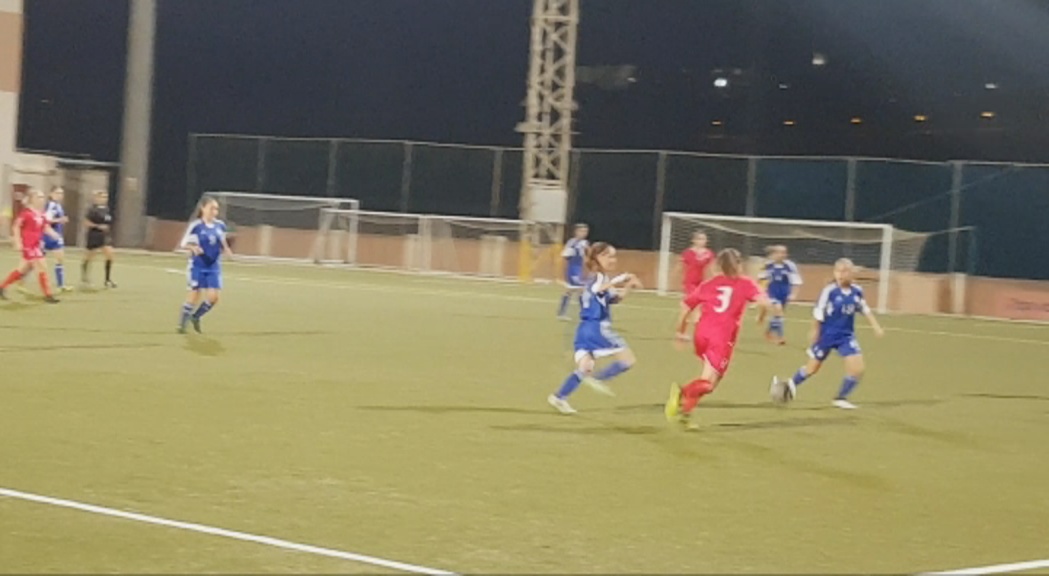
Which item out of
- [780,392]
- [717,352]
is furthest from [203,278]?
[717,352]

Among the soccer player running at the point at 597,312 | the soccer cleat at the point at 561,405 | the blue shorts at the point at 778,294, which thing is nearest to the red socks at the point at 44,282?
the blue shorts at the point at 778,294

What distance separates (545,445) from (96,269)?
25.4 m

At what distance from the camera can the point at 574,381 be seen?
12.6 meters

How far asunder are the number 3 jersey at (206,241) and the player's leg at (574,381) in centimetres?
673

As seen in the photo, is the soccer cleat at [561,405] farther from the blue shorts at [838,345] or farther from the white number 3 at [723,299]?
the blue shorts at [838,345]

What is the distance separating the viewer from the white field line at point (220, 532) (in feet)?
22.1

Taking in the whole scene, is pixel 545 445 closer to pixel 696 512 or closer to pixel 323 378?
pixel 696 512

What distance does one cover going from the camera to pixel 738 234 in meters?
39.0

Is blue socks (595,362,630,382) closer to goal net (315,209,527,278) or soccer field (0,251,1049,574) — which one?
soccer field (0,251,1049,574)

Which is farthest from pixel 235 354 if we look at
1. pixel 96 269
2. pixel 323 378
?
pixel 96 269

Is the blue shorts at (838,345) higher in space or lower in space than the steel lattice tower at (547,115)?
lower

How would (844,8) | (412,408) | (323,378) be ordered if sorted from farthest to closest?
1. (844,8)
2. (323,378)
3. (412,408)

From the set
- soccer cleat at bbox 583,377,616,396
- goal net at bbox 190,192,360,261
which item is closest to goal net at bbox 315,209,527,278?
goal net at bbox 190,192,360,261

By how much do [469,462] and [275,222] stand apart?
128ft
